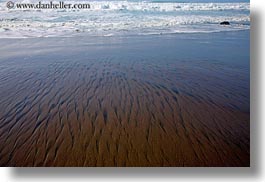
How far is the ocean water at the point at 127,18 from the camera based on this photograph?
13.3 ft

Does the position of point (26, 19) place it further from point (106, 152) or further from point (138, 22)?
point (106, 152)

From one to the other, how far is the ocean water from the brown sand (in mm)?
809

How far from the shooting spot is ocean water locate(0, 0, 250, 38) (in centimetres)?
405

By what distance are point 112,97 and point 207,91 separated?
3.45 feet

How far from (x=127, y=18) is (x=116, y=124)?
209 cm

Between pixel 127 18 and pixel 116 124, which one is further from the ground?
pixel 127 18

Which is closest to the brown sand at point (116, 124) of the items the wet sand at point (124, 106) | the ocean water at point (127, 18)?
the wet sand at point (124, 106)

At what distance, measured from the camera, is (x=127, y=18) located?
192 inches

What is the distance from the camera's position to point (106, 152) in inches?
120

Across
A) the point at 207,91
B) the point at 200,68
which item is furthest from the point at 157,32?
the point at 207,91
